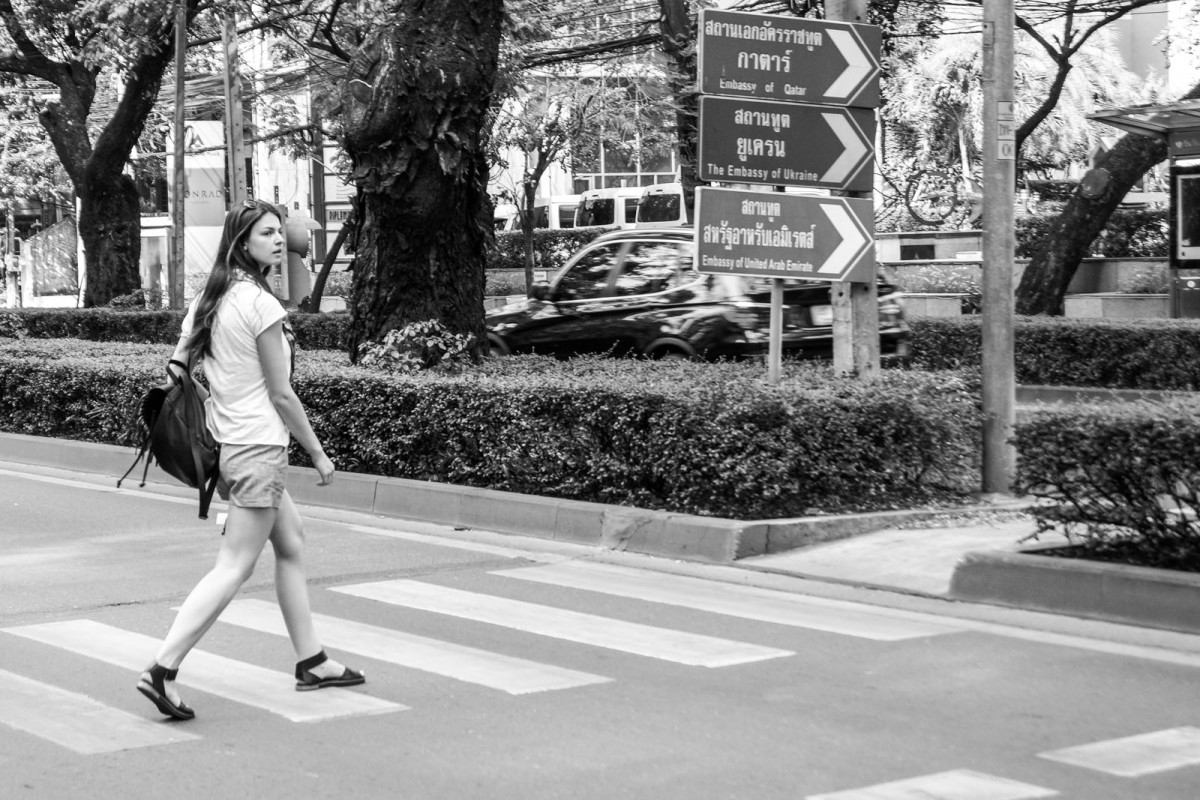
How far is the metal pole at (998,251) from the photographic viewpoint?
10359 mm

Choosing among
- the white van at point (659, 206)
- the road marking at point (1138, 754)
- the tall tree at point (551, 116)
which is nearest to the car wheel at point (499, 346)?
the road marking at point (1138, 754)

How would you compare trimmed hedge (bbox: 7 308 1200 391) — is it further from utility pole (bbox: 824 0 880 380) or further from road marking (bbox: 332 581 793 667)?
road marking (bbox: 332 581 793 667)

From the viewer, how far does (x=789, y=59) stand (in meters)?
10.0

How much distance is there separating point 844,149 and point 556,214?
36537mm

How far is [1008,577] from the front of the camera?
7746 millimetres

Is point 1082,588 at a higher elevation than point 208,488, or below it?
below

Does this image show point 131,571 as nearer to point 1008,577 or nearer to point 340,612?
point 340,612

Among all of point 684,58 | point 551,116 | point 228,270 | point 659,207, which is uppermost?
point 551,116

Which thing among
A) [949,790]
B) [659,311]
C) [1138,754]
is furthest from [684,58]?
[949,790]

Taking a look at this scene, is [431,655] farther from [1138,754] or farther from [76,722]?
[1138,754]

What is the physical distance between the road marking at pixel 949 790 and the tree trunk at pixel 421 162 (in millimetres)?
8365

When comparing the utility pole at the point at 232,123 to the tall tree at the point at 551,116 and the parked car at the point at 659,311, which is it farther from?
the parked car at the point at 659,311

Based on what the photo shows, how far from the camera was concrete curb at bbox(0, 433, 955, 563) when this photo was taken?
9.09m

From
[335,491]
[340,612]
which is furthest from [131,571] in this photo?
[335,491]
